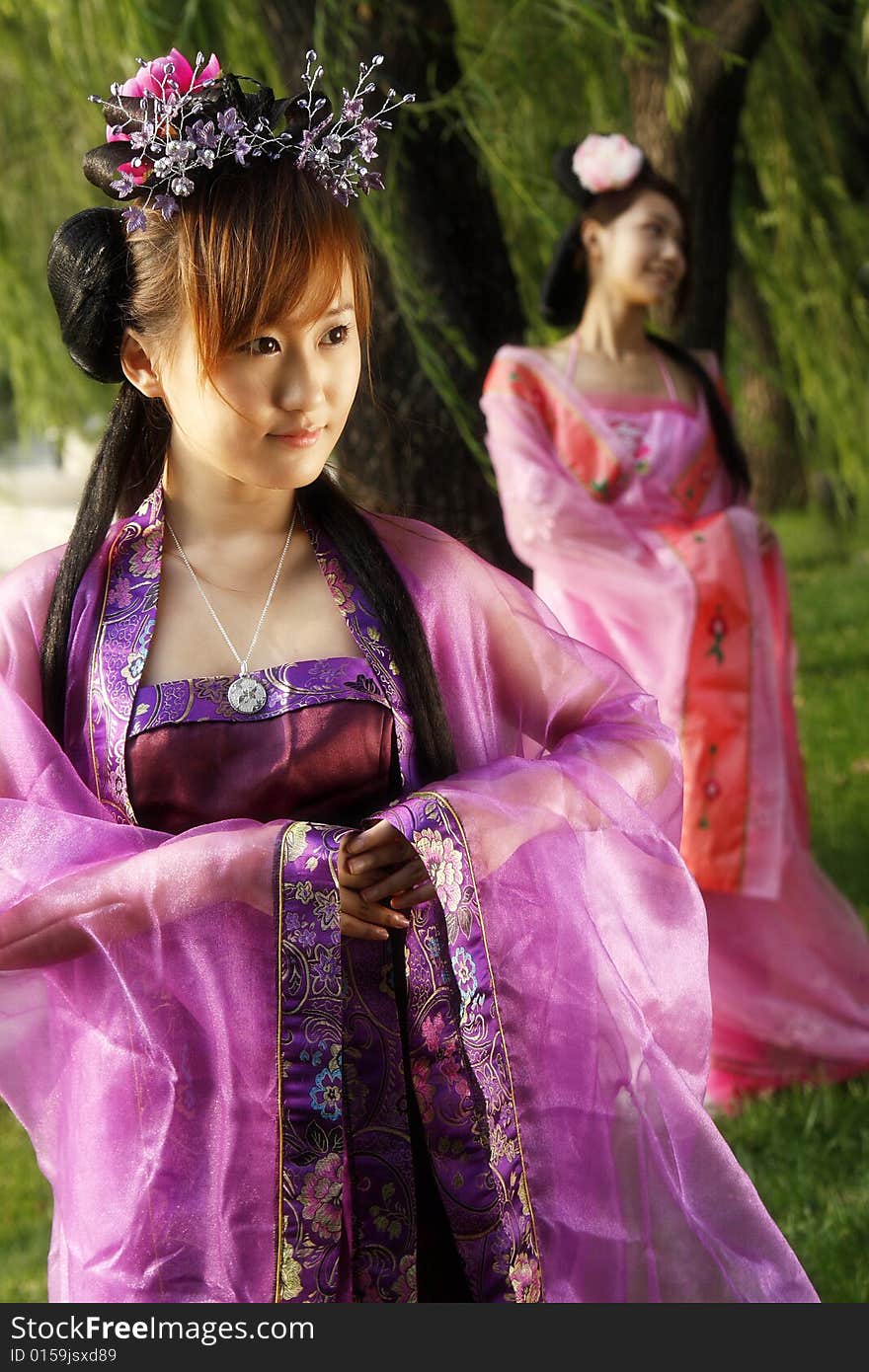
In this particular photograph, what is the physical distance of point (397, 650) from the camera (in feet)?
5.40

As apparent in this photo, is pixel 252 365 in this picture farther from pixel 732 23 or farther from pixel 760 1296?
pixel 732 23

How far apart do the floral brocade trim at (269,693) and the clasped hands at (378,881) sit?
0.15 metres

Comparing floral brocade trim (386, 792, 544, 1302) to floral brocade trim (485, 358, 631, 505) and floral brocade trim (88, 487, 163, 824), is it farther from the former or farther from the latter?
floral brocade trim (485, 358, 631, 505)

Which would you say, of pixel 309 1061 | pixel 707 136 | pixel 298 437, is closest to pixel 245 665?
pixel 298 437

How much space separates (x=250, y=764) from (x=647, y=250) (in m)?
2.25

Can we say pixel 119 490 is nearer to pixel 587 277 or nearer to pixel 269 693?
pixel 269 693

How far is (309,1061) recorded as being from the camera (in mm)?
1484

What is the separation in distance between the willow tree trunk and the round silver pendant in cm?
126

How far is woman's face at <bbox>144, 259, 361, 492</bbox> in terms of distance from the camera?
60.3 inches

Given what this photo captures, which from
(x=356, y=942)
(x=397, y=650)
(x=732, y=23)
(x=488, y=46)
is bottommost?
(x=356, y=942)

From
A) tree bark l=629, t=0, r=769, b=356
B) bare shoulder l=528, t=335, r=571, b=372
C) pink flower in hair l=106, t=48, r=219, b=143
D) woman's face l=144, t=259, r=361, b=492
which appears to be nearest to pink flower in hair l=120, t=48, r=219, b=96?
pink flower in hair l=106, t=48, r=219, b=143

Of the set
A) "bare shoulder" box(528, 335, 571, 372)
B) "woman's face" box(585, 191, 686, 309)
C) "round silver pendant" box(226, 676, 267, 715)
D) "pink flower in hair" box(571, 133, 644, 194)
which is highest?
"pink flower in hair" box(571, 133, 644, 194)

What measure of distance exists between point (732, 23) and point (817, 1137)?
8.72 feet

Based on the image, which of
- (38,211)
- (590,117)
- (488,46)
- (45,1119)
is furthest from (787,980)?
(38,211)
